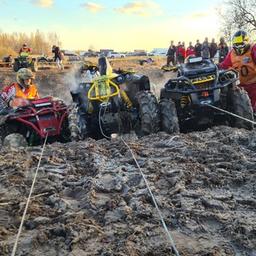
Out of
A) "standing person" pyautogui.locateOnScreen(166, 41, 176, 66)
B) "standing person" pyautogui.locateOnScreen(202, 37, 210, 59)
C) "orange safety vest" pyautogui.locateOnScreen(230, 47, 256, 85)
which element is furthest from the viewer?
"standing person" pyautogui.locateOnScreen(166, 41, 176, 66)

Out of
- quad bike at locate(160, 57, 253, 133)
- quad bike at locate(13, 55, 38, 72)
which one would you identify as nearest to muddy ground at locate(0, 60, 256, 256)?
quad bike at locate(160, 57, 253, 133)

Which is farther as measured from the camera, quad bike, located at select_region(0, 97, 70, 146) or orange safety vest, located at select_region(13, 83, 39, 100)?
orange safety vest, located at select_region(13, 83, 39, 100)

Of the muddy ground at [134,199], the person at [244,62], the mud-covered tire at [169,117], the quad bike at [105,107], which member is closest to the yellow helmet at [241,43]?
the person at [244,62]

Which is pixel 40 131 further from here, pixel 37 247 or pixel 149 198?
pixel 37 247

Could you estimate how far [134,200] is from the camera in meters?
4.68

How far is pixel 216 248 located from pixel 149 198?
1276mm

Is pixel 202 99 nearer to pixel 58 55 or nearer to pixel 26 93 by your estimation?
pixel 26 93

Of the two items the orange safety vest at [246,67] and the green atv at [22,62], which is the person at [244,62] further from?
A: the green atv at [22,62]

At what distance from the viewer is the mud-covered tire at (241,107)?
29.8 ft

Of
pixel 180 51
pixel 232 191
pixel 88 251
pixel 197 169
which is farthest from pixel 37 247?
pixel 180 51

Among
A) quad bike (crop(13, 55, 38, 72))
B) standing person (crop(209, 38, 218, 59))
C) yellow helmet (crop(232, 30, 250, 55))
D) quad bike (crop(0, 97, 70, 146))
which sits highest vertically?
yellow helmet (crop(232, 30, 250, 55))

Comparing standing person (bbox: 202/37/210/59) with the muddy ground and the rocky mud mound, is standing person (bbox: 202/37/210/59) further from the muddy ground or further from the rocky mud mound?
the rocky mud mound

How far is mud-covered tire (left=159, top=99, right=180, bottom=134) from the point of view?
29.5 ft

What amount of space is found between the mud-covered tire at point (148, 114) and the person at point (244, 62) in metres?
2.76
